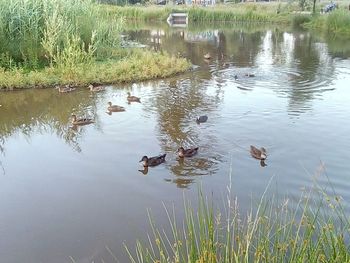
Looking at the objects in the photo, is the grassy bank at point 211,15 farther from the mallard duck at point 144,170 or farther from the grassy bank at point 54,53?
the mallard duck at point 144,170

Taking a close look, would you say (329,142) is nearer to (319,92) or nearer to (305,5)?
(319,92)

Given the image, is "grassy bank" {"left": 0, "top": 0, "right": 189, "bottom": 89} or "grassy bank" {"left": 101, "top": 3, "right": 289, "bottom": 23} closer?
"grassy bank" {"left": 0, "top": 0, "right": 189, "bottom": 89}

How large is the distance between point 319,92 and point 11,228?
34.9 ft

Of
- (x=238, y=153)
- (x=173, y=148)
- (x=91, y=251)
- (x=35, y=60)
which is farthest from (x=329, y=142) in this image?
(x=35, y=60)

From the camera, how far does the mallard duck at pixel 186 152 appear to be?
817cm

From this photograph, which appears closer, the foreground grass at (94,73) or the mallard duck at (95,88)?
the mallard duck at (95,88)

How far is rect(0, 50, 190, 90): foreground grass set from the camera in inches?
536

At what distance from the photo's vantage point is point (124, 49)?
60.3 feet

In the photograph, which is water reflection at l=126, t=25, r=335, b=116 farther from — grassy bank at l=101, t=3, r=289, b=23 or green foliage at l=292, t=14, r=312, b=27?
grassy bank at l=101, t=3, r=289, b=23

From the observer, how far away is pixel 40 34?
15062 mm

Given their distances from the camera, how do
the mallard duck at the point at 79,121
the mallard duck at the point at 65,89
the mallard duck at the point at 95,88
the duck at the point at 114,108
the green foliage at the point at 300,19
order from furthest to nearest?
the green foliage at the point at 300,19
the mallard duck at the point at 95,88
the mallard duck at the point at 65,89
the duck at the point at 114,108
the mallard duck at the point at 79,121

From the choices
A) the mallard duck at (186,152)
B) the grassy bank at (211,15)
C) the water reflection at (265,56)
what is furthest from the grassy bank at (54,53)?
the grassy bank at (211,15)

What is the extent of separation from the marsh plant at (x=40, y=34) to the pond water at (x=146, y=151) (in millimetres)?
1813


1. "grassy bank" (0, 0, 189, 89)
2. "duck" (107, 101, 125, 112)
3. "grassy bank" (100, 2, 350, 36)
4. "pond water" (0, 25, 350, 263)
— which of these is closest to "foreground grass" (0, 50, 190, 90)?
"grassy bank" (0, 0, 189, 89)
